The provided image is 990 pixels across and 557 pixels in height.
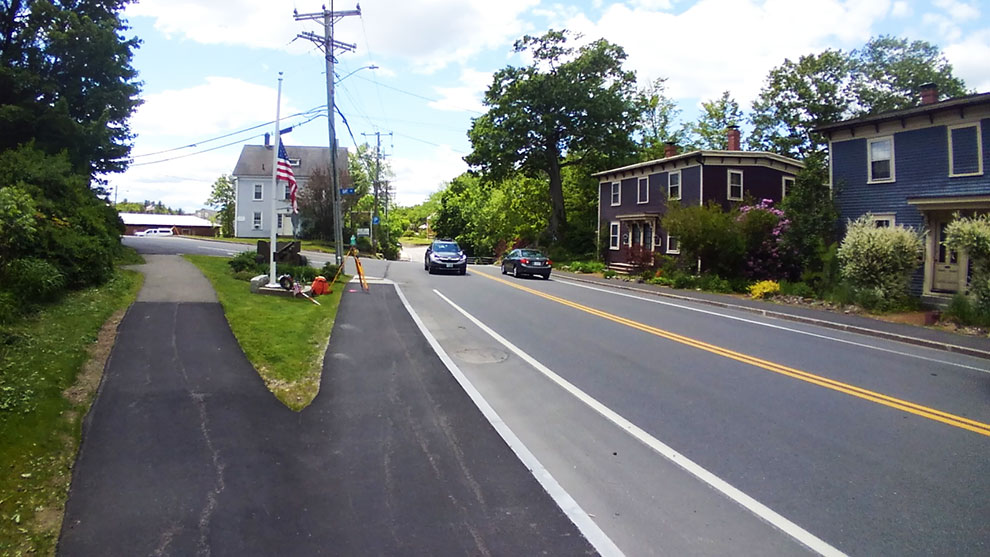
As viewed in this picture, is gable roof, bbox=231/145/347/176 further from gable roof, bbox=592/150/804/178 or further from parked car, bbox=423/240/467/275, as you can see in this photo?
gable roof, bbox=592/150/804/178

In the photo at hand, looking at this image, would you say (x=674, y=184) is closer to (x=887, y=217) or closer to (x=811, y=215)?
(x=811, y=215)

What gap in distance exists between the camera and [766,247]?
22.7 meters

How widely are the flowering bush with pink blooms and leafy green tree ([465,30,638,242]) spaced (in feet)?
70.2

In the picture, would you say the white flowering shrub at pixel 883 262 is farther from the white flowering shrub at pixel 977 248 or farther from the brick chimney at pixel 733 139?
the brick chimney at pixel 733 139

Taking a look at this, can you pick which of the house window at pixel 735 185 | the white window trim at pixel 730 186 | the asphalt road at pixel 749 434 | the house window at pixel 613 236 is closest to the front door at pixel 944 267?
the asphalt road at pixel 749 434

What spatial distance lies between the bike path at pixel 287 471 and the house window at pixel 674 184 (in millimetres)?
26575

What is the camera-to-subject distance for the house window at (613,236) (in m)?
37.8

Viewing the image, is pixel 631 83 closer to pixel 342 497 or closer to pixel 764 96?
pixel 764 96

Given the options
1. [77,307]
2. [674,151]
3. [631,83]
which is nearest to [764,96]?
[631,83]

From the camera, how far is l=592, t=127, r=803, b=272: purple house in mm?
30047

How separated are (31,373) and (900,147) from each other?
2366 cm

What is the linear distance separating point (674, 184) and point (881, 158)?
12.3 metres

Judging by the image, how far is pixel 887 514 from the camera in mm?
4363

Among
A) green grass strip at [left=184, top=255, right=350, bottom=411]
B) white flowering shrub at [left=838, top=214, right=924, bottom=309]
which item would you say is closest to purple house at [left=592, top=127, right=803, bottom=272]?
white flowering shrub at [left=838, top=214, right=924, bottom=309]
